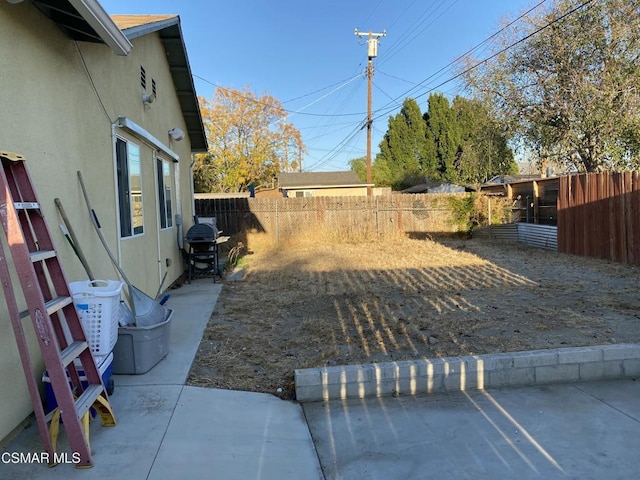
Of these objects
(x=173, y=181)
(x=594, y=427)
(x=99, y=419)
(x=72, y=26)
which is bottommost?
(x=594, y=427)

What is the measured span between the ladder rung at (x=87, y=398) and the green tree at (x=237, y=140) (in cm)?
3372

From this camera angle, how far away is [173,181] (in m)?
9.64

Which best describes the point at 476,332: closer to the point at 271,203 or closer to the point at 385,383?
the point at 385,383

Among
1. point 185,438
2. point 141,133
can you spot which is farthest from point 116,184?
point 185,438

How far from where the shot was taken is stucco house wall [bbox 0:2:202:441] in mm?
3020

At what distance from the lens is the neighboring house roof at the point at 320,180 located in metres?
33.4

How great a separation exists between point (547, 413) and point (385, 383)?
1.25 meters

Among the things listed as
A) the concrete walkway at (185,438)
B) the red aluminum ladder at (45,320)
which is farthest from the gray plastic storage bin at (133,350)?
the red aluminum ladder at (45,320)

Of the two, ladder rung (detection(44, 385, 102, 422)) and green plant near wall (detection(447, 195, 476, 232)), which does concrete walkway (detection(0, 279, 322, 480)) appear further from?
green plant near wall (detection(447, 195, 476, 232))

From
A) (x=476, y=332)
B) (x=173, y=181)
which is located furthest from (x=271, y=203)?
(x=476, y=332)

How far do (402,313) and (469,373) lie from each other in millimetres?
2316

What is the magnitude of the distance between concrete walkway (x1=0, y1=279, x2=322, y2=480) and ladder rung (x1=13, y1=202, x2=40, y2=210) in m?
1.48

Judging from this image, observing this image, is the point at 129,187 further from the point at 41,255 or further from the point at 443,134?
the point at 443,134

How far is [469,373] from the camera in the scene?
3857 millimetres
